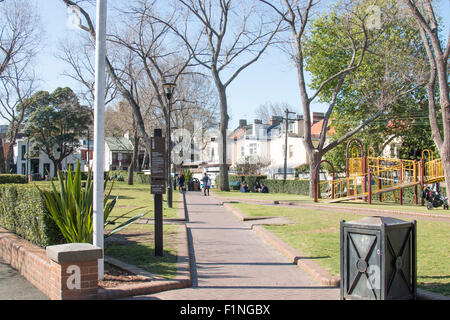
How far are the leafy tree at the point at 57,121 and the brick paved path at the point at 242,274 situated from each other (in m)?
45.4

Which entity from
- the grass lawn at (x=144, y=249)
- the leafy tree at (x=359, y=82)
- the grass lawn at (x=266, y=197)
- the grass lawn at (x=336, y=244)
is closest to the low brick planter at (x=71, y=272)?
the grass lawn at (x=144, y=249)

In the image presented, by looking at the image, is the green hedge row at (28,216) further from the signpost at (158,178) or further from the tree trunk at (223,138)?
the tree trunk at (223,138)

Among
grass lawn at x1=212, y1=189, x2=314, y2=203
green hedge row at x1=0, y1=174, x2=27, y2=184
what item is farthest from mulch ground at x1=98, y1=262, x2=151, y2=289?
grass lawn at x1=212, y1=189, x2=314, y2=203

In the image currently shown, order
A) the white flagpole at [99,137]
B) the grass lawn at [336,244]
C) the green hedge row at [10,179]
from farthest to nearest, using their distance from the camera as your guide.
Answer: the green hedge row at [10,179] → the grass lawn at [336,244] → the white flagpole at [99,137]

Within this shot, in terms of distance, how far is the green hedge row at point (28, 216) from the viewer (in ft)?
23.0

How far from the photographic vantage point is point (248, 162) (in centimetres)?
5159

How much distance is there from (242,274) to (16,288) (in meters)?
3.40

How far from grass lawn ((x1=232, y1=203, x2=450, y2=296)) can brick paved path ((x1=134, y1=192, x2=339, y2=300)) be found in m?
0.61

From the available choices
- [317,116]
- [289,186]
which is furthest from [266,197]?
[317,116]

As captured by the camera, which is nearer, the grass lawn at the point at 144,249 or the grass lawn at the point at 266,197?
the grass lawn at the point at 144,249

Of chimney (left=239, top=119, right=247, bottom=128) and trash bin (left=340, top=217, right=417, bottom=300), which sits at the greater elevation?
chimney (left=239, top=119, right=247, bottom=128)

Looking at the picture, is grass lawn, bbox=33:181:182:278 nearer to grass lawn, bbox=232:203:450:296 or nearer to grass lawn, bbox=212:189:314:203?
grass lawn, bbox=232:203:450:296

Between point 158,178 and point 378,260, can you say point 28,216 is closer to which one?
point 158,178

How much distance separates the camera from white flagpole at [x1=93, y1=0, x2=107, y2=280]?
6074mm
